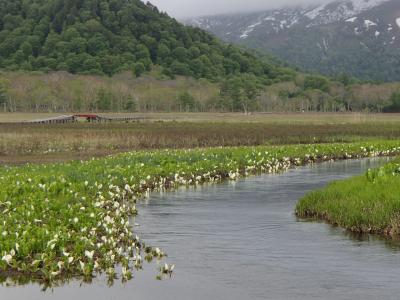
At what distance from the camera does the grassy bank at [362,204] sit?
21.8 metres

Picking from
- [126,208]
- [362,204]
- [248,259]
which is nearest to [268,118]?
[126,208]

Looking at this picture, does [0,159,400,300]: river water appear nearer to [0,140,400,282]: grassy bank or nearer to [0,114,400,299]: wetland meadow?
[0,114,400,299]: wetland meadow

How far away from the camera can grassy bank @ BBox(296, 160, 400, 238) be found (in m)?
21.8

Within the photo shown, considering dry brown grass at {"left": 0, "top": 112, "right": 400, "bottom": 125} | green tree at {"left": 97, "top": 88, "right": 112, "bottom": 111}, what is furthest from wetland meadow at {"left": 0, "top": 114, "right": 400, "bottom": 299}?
green tree at {"left": 97, "top": 88, "right": 112, "bottom": 111}

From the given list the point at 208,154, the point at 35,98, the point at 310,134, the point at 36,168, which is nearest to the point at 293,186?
the point at 208,154

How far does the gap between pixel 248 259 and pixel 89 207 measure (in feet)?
23.1

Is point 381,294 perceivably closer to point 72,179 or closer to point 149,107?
point 72,179

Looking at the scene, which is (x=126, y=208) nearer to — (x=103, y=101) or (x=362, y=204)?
(x=362, y=204)

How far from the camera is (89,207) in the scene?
23.5 m

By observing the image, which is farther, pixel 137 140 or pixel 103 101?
pixel 103 101

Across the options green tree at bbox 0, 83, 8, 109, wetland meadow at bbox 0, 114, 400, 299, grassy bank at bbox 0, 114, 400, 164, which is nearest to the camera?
wetland meadow at bbox 0, 114, 400, 299

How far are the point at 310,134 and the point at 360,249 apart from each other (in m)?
54.5

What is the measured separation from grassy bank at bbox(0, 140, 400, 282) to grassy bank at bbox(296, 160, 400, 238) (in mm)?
7003

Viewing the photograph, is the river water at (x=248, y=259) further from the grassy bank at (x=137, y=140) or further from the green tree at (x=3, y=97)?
the green tree at (x=3, y=97)
